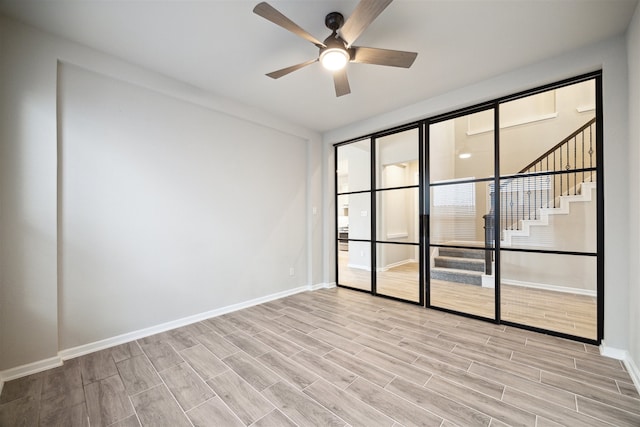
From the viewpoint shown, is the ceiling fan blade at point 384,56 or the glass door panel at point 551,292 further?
the glass door panel at point 551,292

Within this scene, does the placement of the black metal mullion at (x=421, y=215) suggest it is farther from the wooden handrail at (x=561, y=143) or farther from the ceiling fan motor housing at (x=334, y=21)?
the ceiling fan motor housing at (x=334, y=21)

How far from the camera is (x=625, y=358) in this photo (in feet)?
7.25

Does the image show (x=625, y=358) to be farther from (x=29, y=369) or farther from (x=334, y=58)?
(x=29, y=369)

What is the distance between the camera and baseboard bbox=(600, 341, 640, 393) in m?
1.92

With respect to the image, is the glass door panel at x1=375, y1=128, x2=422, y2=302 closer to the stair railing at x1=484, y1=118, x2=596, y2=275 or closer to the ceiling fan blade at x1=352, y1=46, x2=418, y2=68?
the stair railing at x1=484, y1=118, x2=596, y2=275

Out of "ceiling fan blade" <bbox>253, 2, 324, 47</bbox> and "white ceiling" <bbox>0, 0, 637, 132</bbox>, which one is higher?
"white ceiling" <bbox>0, 0, 637, 132</bbox>

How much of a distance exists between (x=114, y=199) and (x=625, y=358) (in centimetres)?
482

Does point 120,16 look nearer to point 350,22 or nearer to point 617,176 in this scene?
point 350,22

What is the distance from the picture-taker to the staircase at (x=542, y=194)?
2.55 meters

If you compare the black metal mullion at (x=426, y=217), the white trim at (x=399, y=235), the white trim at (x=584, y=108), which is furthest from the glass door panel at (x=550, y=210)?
the white trim at (x=399, y=235)

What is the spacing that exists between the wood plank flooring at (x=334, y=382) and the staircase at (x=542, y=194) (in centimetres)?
99

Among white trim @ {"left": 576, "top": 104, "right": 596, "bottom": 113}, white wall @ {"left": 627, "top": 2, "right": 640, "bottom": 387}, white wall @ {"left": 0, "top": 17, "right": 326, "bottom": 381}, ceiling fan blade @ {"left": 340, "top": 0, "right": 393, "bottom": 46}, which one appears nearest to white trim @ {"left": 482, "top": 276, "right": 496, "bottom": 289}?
white wall @ {"left": 627, "top": 2, "right": 640, "bottom": 387}

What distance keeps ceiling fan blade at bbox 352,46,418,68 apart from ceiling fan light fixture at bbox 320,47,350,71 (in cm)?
11

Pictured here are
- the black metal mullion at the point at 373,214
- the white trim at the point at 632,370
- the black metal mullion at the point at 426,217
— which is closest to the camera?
the white trim at the point at 632,370
